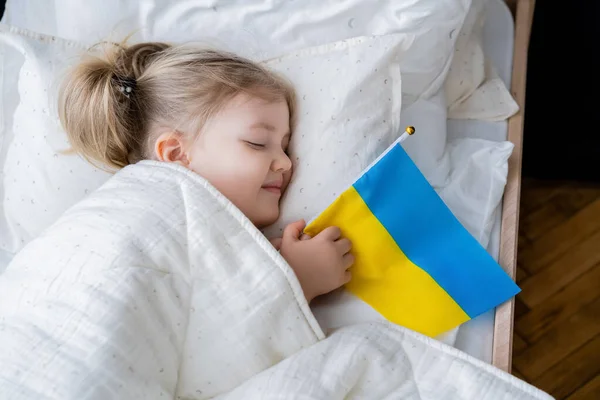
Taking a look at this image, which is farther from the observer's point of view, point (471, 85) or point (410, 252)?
→ point (471, 85)

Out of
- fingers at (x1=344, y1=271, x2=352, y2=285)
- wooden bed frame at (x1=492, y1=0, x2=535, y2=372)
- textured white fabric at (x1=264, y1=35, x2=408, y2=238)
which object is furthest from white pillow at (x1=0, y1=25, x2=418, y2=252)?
wooden bed frame at (x1=492, y1=0, x2=535, y2=372)

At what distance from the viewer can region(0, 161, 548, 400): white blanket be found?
2.65 ft

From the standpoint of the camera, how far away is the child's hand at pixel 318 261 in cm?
95

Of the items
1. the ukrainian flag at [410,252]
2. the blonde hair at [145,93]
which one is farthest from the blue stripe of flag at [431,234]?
the blonde hair at [145,93]

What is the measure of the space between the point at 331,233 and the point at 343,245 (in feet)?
0.09

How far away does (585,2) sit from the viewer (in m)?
1.26

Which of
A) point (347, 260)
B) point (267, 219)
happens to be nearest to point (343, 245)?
point (347, 260)

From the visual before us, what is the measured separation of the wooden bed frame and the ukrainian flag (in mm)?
40

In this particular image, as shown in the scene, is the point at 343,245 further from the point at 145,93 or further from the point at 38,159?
the point at 38,159

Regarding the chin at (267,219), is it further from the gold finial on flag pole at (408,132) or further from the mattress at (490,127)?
the mattress at (490,127)

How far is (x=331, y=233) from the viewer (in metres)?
0.98

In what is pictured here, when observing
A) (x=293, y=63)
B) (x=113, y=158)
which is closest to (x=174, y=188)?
(x=113, y=158)

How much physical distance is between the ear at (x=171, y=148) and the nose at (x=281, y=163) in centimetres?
14

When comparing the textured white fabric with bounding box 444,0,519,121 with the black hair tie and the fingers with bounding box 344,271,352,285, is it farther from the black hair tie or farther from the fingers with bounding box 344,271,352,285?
the black hair tie
